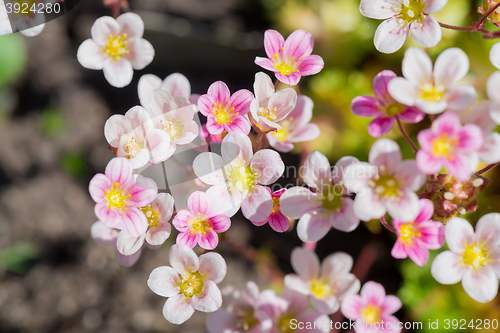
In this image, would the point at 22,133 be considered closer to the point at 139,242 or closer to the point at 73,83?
the point at 73,83

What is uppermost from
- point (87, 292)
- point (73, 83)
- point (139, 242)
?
point (139, 242)

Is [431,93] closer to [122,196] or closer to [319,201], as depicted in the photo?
[319,201]

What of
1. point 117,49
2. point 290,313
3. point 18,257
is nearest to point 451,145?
point 290,313

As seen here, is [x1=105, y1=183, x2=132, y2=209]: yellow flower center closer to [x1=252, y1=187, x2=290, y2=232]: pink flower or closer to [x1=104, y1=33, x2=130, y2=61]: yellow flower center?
[x1=252, y1=187, x2=290, y2=232]: pink flower

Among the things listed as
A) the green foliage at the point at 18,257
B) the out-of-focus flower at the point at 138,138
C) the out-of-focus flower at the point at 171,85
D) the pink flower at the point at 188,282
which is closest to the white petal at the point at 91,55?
the out-of-focus flower at the point at 171,85

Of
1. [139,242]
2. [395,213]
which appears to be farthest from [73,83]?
[395,213]

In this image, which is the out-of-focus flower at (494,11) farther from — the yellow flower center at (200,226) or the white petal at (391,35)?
the yellow flower center at (200,226)

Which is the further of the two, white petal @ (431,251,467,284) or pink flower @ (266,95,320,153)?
pink flower @ (266,95,320,153)

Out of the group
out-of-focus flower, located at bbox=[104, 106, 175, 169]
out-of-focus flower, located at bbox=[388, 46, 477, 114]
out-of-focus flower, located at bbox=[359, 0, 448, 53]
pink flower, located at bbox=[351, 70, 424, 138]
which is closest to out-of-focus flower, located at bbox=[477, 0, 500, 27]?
out-of-focus flower, located at bbox=[359, 0, 448, 53]
